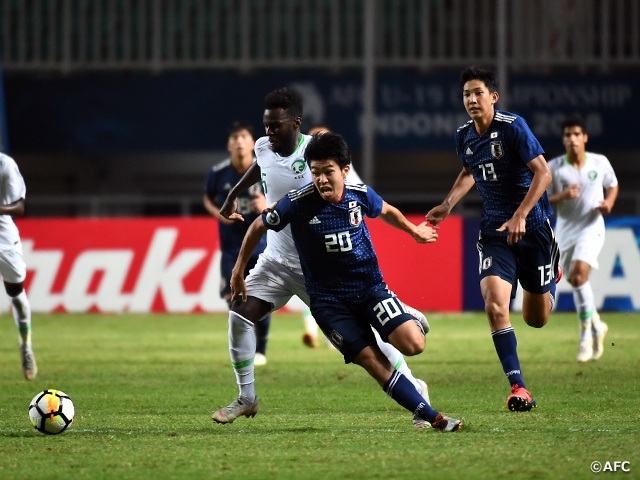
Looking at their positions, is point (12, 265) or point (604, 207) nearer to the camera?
point (12, 265)

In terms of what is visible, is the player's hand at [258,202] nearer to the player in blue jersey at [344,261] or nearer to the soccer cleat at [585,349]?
the soccer cleat at [585,349]

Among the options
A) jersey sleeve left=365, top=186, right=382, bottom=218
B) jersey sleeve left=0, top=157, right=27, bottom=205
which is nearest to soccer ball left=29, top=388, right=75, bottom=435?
jersey sleeve left=365, top=186, right=382, bottom=218

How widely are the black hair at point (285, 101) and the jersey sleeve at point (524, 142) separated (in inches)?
53.9

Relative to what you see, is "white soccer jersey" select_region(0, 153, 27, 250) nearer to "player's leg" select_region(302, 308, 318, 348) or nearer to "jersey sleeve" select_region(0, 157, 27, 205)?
"jersey sleeve" select_region(0, 157, 27, 205)

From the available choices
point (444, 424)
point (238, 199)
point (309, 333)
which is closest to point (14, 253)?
point (238, 199)

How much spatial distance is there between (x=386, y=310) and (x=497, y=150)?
164cm

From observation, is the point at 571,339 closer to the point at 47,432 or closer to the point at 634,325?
the point at 634,325

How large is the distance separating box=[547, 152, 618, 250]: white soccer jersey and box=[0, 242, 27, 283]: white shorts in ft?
16.1

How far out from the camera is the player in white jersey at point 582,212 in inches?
414

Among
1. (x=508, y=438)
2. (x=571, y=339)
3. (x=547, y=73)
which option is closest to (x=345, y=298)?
(x=508, y=438)

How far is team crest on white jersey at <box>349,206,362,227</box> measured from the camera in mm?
6398

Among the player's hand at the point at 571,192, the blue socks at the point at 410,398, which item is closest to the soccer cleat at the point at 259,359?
the player's hand at the point at 571,192

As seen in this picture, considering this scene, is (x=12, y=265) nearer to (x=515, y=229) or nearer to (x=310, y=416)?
(x=310, y=416)

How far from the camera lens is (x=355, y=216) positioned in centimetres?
641
